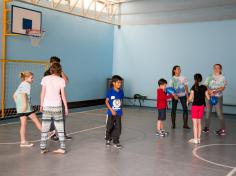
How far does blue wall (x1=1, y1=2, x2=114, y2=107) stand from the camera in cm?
1028

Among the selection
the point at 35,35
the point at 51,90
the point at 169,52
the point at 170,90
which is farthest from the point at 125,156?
the point at 169,52

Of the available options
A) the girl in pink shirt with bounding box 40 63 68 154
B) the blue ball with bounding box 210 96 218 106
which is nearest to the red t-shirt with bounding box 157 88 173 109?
the blue ball with bounding box 210 96 218 106

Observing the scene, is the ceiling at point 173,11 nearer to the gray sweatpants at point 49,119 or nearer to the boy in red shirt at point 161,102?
the boy in red shirt at point 161,102

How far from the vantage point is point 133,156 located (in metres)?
5.41

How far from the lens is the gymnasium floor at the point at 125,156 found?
4.53 meters

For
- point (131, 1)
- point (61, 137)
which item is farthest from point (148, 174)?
point (131, 1)

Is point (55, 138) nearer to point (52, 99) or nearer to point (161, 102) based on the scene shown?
point (52, 99)

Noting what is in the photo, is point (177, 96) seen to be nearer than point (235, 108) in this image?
Yes

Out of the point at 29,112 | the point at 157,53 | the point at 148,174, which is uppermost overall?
the point at 157,53

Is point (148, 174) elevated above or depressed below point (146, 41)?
below

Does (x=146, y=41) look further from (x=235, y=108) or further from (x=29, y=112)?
(x=29, y=112)

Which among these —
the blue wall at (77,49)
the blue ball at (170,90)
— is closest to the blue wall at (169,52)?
the blue wall at (77,49)

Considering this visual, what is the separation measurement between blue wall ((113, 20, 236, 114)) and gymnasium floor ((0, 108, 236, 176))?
4.80m

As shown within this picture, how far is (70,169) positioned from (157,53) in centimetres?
955
